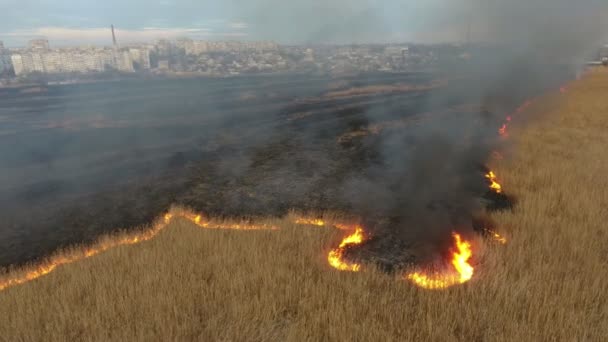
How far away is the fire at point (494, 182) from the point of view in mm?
9202

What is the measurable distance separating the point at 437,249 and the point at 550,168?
645cm

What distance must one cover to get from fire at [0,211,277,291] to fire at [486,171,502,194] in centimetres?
545

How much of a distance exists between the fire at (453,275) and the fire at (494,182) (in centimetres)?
372

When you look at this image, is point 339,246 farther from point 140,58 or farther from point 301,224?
point 140,58

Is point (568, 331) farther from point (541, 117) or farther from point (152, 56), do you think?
point (152, 56)

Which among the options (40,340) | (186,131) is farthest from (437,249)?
(186,131)

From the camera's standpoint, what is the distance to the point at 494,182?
9781mm

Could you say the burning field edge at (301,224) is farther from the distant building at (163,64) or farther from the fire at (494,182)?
the distant building at (163,64)

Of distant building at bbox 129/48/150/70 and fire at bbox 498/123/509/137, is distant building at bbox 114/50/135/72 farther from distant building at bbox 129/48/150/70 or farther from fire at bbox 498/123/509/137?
fire at bbox 498/123/509/137

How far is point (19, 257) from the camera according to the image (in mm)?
6773

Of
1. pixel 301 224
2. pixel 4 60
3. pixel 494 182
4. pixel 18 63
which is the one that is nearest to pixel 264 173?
pixel 301 224

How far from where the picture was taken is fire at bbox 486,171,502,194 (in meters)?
9.20

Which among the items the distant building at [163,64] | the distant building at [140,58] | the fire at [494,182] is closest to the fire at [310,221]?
the fire at [494,182]

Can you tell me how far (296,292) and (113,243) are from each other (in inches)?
151
